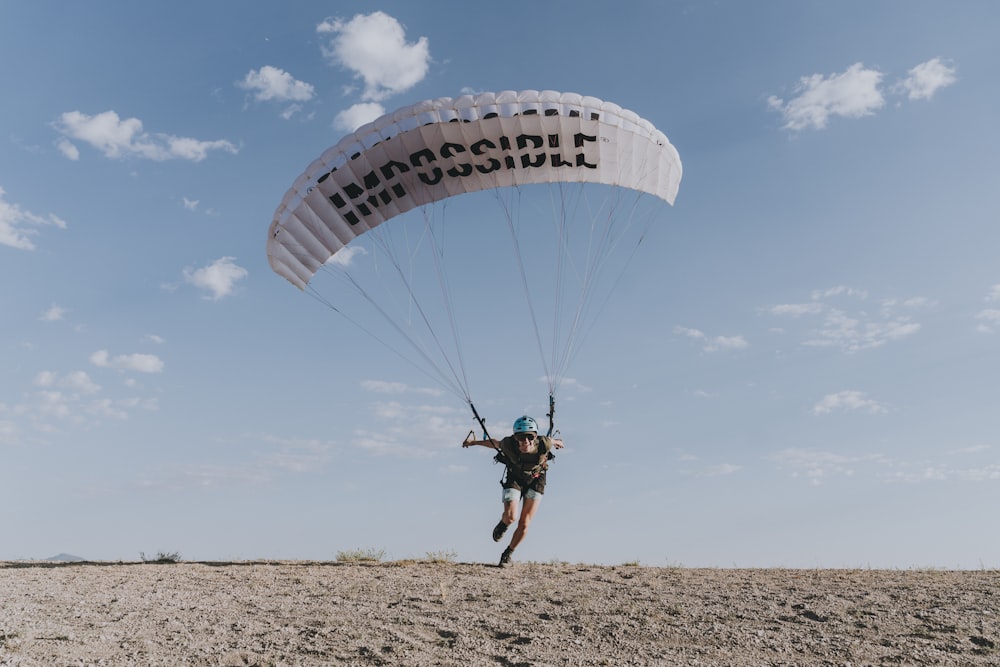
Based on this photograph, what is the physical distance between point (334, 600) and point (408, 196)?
896cm

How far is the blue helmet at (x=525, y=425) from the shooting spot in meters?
13.7

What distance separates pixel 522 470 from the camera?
13.6m

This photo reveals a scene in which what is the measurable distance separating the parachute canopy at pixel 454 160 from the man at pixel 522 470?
18.2ft

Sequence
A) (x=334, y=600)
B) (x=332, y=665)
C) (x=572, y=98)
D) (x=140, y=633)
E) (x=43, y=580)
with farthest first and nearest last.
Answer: (x=572, y=98) < (x=43, y=580) < (x=334, y=600) < (x=140, y=633) < (x=332, y=665)

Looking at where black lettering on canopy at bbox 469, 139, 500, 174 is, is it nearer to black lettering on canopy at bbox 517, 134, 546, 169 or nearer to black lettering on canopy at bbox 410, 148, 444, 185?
black lettering on canopy at bbox 517, 134, 546, 169

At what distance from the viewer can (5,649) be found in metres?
7.46

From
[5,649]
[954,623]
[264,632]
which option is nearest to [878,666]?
[954,623]

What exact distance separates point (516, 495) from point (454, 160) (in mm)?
6977

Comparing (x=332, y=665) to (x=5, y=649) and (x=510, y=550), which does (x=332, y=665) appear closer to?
(x=5, y=649)

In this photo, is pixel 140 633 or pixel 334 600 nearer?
pixel 140 633

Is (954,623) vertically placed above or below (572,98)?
below

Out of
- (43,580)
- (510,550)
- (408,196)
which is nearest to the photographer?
(43,580)

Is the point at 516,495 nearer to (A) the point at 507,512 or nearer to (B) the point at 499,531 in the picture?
(A) the point at 507,512

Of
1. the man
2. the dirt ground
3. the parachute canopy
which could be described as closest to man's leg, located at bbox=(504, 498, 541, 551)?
the man
